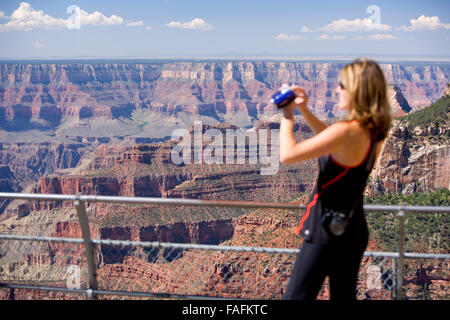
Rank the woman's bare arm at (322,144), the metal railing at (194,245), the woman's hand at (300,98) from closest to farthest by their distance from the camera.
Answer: the woman's bare arm at (322,144)
the woman's hand at (300,98)
the metal railing at (194,245)

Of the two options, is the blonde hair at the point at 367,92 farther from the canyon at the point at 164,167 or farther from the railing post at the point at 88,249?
the railing post at the point at 88,249

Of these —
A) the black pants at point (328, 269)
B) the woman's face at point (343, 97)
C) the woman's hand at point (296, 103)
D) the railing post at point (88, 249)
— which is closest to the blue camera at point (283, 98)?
the woman's hand at point (296, 103)

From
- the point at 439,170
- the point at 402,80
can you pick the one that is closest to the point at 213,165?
the point at 439,170

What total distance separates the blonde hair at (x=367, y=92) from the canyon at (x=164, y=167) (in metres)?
0.23

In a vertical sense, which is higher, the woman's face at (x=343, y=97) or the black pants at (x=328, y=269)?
the woman's face at (x=343, y=97)

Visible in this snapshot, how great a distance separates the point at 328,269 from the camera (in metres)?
2.71

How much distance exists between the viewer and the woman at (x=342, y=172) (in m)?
2.45

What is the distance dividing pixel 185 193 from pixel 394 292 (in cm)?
3706

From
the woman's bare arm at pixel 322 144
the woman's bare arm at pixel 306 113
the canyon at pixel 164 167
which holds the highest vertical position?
the woman's bare arm at pixel 306 113

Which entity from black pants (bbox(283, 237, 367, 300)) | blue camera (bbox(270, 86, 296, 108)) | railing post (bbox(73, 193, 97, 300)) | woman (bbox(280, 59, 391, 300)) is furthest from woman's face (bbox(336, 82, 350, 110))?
railing post (bbox(73, 193, 97, 300))

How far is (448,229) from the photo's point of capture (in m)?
13.1

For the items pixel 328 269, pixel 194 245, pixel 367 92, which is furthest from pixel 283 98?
pixel 194 245

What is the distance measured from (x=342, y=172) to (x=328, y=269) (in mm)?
651

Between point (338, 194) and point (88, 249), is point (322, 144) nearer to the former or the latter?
point (338, 194)
